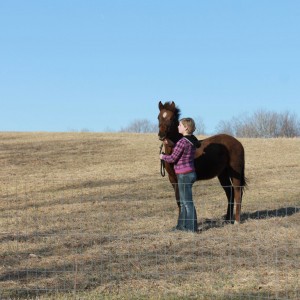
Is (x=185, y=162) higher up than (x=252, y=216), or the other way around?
(x=185, y=162)

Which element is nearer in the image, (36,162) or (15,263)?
(15,263)

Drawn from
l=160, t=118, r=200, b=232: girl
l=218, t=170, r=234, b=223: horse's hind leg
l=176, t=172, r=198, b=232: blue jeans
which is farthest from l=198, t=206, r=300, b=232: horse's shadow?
l=160, t=118, r=200, b=232: girl

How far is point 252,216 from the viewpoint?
12.3m

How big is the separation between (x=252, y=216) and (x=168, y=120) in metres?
3.25

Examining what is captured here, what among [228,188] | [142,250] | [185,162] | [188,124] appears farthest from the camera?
[228,188]

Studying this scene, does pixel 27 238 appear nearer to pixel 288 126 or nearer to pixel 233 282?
→ pixel 233 282

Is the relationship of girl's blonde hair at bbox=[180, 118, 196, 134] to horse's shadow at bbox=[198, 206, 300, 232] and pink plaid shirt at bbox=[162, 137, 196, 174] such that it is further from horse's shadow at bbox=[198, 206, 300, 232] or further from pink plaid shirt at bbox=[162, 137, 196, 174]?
horse's shadow at bbox=[198, 206, 300, 232]

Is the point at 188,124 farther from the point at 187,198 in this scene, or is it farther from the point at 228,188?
the point at 228,188

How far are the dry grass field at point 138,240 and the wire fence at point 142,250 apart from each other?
0.02 m

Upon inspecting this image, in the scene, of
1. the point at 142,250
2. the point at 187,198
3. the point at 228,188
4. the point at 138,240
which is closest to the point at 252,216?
the point at 228,188

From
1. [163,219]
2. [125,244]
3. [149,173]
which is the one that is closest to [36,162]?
[149,173]

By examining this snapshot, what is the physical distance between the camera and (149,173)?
21547mm

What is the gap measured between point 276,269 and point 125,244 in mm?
2687

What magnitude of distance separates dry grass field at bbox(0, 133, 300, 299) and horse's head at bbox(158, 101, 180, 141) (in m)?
1.76
